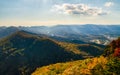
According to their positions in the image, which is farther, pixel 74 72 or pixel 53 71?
pixel 53 71

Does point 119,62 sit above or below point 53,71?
above

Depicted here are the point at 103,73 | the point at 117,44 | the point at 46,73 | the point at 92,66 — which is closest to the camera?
the point at 103,73

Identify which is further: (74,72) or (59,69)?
(59,69)

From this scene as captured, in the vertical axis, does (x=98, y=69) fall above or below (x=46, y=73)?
above

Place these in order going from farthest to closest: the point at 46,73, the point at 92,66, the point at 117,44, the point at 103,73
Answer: the point at 117,44 → the point at 46,73 → the point at 92,66 → the point at 103,73

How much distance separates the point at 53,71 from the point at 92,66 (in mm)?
14320

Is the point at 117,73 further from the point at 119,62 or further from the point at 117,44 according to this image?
the point at 117,44

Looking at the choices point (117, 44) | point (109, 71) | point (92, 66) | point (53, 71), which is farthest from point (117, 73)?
point (117, 44)

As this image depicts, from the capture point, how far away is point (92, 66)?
50.5 m

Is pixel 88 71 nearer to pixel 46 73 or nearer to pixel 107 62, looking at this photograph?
pixel 107 62

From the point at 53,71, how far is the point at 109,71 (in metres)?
17.9

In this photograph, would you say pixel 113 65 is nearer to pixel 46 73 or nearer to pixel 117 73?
pixel 117 73

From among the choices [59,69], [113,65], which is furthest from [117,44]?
[113,65]

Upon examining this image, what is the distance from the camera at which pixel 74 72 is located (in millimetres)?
49250
